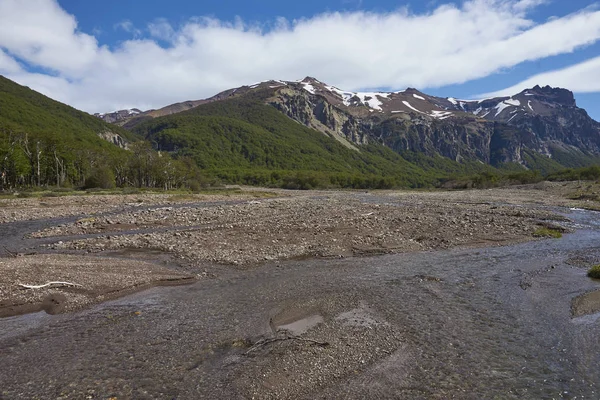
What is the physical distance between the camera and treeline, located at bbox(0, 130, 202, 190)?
7919 cm

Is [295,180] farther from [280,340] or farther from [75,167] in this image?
[280,340]

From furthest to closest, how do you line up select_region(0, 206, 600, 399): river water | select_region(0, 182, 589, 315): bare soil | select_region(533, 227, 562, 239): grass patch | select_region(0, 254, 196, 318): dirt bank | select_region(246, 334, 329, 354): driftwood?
select_region(533, 227, 562, 239): grass patch, select_region(0, 182, 589, 315): bare soil, select_region(0, 254, 196, 318): dirt bank, select_region(246, 334, 329, 354): driftwood, select_region(0, 206, 600, 399): river water

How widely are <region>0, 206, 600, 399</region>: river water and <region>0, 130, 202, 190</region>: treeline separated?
81.6m

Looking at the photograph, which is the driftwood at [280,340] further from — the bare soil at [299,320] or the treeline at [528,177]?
the treeline at [528,177]

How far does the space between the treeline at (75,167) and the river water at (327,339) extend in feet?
268

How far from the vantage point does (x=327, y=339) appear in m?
12.7

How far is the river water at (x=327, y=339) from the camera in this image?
9.89 m

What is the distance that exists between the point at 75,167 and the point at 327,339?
111421 millimetres

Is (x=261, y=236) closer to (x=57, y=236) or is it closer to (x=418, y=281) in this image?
(x=418, y=281)

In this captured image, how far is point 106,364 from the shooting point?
10758 millimetres

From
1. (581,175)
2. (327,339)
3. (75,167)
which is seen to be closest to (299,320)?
(327,339)

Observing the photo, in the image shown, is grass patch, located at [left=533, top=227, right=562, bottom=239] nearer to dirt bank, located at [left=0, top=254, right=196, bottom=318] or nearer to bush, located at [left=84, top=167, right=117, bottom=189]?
dirt bank, located at [left=0, top=254, right=196, bottom=318]

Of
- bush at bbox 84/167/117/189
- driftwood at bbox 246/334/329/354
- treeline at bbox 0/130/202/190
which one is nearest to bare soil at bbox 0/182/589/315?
driftwood at bbox 246/334/329/354

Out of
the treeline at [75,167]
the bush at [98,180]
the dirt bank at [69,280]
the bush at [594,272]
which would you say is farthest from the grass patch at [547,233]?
the bush at [98,180]
